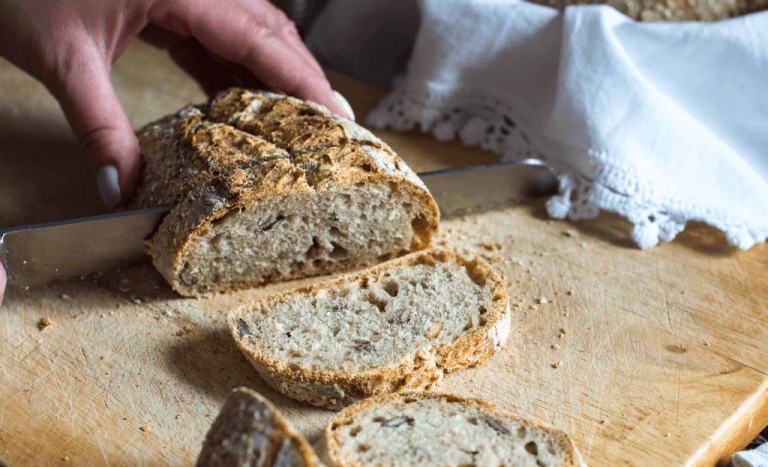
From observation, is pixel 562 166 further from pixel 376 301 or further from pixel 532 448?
pixel 532 448

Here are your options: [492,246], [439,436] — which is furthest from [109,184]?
[439,436]

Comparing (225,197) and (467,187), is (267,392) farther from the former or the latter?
(467,187)

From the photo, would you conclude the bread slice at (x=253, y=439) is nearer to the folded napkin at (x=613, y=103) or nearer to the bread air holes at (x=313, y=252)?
the bread air holes at (x=313, y=252)

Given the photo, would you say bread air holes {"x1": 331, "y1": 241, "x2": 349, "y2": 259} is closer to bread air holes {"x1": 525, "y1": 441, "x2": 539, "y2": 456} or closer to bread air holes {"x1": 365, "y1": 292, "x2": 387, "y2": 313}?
bread air holes {"x1": 365, "y1": 292, "x2": 387, "y2": 313}

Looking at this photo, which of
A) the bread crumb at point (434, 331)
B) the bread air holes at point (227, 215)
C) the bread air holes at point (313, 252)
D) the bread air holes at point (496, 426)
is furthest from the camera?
the bread air holes at point (313, 252)

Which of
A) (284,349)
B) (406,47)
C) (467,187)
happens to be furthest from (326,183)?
(406,47)

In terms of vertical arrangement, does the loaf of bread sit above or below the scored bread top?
above

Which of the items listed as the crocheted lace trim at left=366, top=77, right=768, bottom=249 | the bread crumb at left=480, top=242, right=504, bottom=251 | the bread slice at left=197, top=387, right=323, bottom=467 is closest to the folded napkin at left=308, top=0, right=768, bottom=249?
the crocheted lace trim at left=366, top=77, right=768, bottom=249

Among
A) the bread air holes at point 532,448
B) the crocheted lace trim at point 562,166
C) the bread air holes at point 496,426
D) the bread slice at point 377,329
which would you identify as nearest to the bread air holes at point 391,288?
the bread slice at point 377,329
